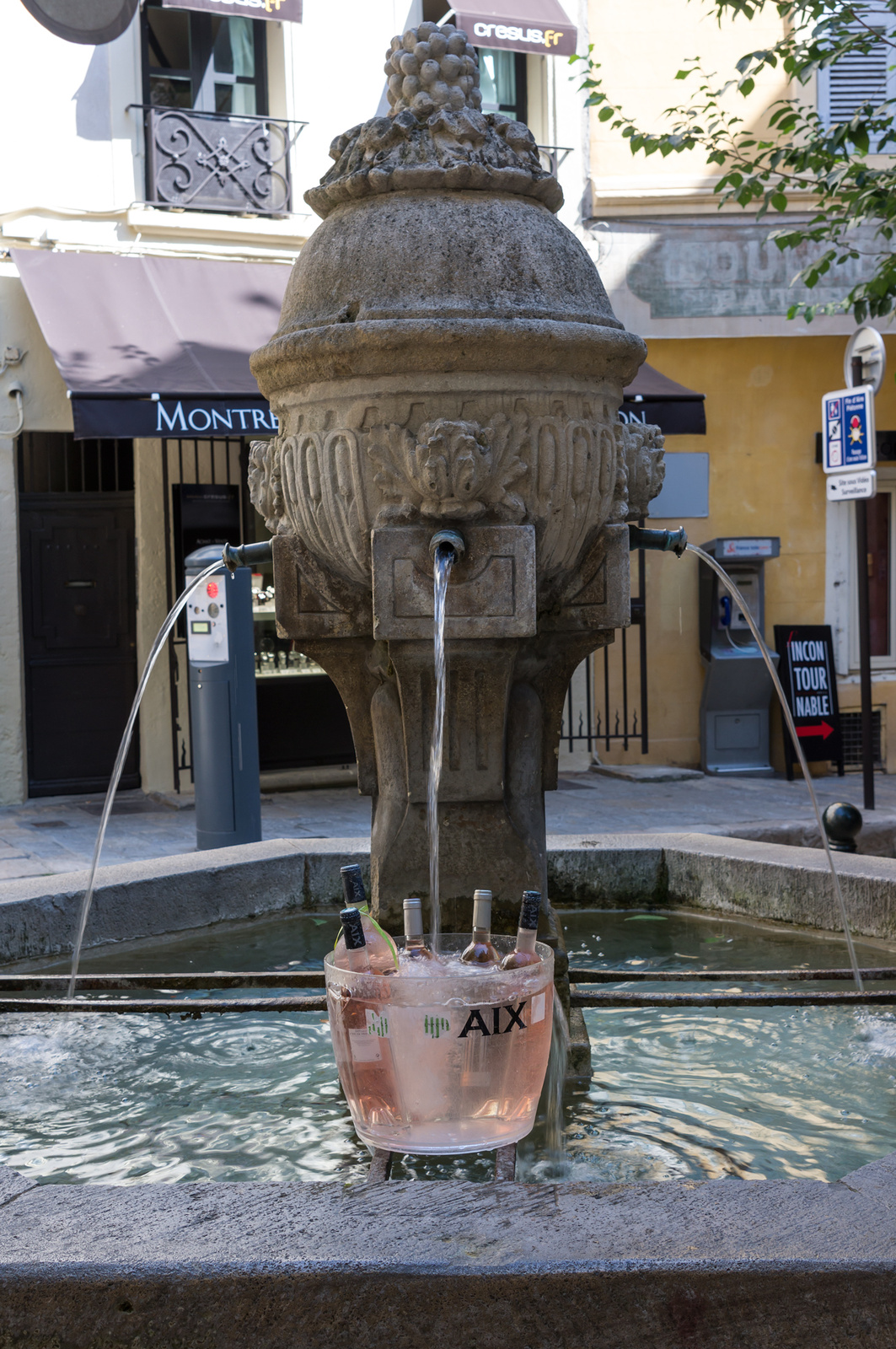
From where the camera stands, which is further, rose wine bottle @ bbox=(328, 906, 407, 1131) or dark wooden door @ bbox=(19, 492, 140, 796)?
dark wooden door @ bbox=(19, 492, 140, 796)

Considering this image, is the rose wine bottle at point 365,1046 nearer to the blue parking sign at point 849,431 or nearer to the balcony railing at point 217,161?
the blue parking sign at point 849,431

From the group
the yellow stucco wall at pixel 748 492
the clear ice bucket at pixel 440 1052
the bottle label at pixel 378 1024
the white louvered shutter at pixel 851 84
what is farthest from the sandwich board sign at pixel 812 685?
the bottle label at pixel 378 1024

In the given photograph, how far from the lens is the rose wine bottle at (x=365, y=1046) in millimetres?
2350

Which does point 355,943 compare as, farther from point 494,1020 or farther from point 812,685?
point 812,685

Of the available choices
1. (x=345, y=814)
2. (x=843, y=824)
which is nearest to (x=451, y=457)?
(x=843, y=824)

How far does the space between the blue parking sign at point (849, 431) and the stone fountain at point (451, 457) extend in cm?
481

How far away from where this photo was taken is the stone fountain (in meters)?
3.11

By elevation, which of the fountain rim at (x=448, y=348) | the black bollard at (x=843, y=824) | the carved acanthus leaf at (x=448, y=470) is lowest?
the black bollard at (x=843, y=824)

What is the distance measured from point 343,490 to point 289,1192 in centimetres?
171

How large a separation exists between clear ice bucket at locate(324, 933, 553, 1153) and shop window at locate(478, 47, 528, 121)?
10.1m

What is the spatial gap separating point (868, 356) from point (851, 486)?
0.81m

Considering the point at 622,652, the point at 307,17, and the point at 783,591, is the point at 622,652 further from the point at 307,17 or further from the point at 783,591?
the point at 307,17

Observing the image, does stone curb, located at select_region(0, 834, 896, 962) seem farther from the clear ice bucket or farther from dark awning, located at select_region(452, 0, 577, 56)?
dark awning, located at select_region(452, 0, 577, 56)

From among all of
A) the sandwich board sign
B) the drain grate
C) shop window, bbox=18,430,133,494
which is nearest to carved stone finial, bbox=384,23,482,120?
shop window, bbox=18,430,133,494
